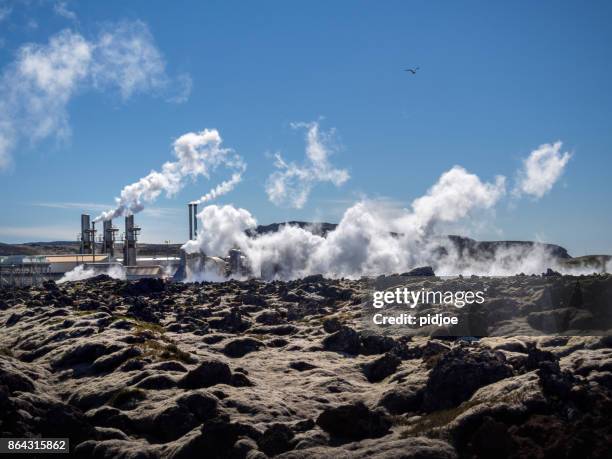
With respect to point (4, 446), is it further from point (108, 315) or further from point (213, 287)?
point (213, 287)

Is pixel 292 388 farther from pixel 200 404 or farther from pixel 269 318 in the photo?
pixel 269 318

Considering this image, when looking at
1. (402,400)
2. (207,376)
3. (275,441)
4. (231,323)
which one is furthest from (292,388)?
(231,323)

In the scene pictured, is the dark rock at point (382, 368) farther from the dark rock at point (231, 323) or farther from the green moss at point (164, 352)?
the dark rock at point (231, 323)

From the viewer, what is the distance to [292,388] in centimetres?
7812

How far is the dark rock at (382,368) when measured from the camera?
8394 centimetres

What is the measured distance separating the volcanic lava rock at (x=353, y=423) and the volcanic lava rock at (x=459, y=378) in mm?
8274

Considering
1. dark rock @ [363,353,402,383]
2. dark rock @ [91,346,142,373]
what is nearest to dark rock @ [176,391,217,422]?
dark rock @ [363,353,402,383]

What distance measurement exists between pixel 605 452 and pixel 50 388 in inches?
2269

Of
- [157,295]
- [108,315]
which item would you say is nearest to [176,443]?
[108,315]

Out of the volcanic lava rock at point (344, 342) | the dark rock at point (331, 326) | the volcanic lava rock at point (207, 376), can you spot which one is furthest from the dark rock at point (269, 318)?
the volcanic lava rock at point (207, 376)

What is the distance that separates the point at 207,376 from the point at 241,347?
2680 cm

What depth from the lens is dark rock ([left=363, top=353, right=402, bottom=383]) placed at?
8394 cm

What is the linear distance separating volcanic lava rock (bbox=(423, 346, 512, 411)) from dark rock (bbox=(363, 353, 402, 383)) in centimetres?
1856

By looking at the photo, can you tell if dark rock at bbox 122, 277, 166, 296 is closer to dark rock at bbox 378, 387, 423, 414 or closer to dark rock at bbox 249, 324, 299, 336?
dark rock at bbox 249, 324, 299, 336
